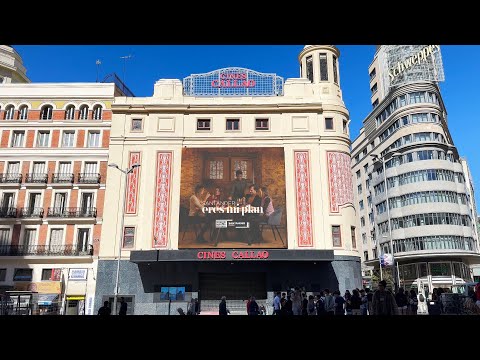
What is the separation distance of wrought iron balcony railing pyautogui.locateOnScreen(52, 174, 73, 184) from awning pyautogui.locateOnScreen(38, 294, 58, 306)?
8978 millimetres

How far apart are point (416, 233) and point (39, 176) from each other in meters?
43.8

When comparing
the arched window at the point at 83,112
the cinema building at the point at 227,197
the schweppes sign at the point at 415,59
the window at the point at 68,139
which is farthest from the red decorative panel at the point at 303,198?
the schweppes sign at the point at 415,59

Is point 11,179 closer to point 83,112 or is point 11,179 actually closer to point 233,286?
point 83,112

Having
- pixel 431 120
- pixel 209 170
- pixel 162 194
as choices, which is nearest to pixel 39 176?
pixel 162 194

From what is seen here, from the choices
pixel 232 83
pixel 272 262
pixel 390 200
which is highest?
pixel 232 83

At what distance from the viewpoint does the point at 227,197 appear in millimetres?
33156

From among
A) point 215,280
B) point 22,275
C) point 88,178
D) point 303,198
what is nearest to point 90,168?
point 88,178

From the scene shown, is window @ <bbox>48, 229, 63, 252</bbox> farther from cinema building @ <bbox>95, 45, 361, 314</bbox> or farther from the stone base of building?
the stone base of building

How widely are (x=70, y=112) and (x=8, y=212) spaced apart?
32.3 feet

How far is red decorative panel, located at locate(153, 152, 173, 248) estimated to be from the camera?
33.2m
